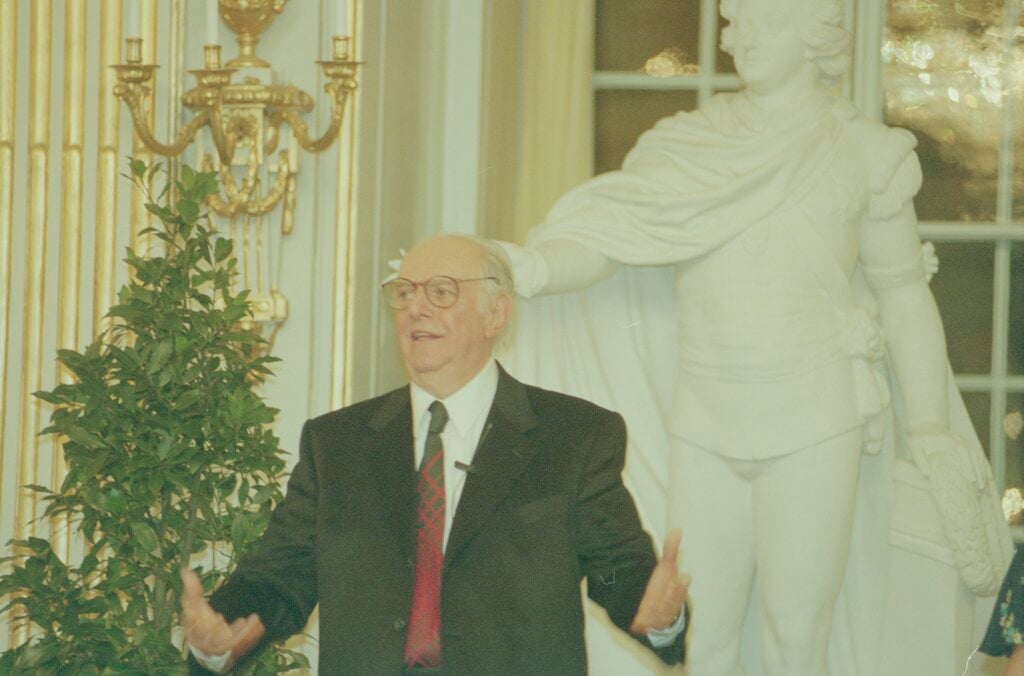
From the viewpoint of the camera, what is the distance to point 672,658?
9.25 ft

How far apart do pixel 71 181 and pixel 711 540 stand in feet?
5.78

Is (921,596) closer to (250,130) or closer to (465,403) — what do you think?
(465,403)

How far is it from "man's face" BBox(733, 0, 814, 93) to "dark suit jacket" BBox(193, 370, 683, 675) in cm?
143

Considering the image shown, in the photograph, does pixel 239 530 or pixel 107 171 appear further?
pixel 107 171

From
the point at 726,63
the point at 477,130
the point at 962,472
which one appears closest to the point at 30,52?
the point at 477,130

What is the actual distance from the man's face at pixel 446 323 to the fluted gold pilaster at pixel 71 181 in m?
1.63

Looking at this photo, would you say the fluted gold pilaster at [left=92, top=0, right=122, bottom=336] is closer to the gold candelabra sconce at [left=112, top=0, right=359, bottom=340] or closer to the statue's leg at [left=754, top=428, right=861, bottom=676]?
the gold candelabra sconce at [left=112, top=0, right=359, bottom=340]

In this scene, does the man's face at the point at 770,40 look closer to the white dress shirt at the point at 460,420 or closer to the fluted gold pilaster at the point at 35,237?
the white dress shirt at the point at 460,420

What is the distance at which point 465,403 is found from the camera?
3.01 metres

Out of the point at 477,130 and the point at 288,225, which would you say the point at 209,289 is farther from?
the point at 477,130

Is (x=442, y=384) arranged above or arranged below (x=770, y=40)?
below

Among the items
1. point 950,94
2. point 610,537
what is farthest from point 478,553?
point 950,94

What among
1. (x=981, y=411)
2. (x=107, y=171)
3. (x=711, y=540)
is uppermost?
(x=107, y=171)

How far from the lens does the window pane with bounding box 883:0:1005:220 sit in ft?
17.3
